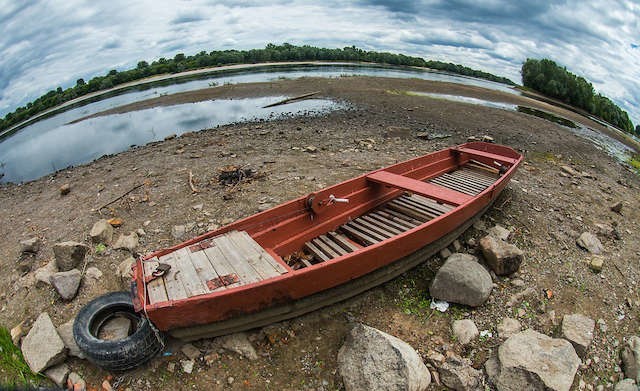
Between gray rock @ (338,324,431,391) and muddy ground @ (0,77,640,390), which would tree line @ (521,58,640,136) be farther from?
gray rock @ (338,324,431,391)

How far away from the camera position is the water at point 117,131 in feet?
52.0

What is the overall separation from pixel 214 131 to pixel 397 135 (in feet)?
26.7

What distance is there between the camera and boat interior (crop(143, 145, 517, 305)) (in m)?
4.36

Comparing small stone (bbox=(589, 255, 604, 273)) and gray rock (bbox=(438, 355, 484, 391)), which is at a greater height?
gray rock (bbox=(438, 355, 484, 391))

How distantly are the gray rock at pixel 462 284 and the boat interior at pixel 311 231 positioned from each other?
106 centimetres

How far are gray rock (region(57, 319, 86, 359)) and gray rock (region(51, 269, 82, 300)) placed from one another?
725 mm

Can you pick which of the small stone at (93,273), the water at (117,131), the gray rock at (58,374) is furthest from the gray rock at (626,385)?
the water at (117,131)

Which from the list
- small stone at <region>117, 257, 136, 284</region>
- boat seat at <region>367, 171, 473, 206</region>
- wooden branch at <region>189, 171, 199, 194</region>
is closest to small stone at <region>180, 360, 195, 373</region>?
small stone at <region>117, 257, 136, 284</region>

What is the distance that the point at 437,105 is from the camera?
21.1 m

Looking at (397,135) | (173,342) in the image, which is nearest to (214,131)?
(397,135)

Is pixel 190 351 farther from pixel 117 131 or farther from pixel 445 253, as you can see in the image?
pixel 117 131

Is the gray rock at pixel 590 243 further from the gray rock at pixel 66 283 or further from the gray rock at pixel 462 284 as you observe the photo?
the gray rock at pixel 66 283

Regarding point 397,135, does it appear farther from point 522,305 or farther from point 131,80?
point 131,80

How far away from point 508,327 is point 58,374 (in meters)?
6.00
